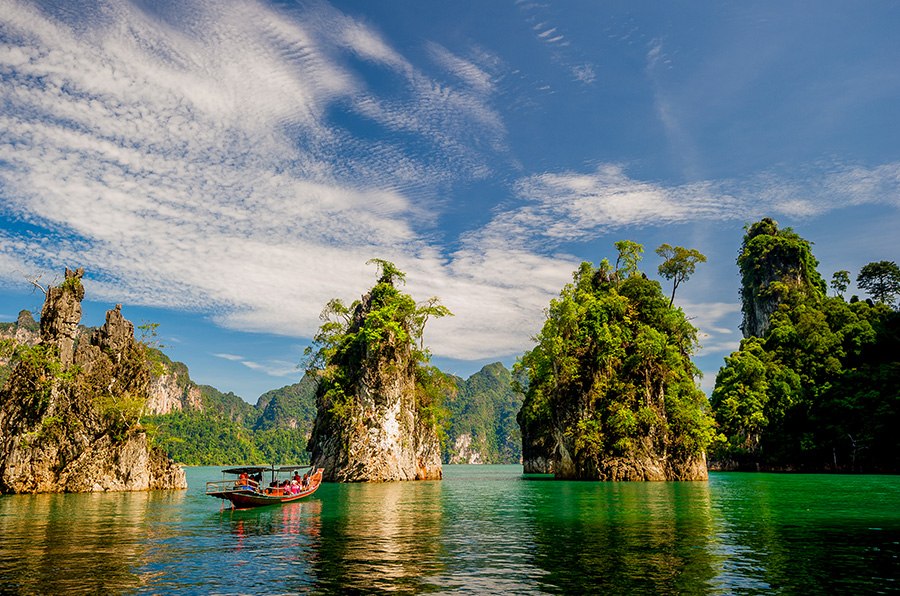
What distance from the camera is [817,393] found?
74.8 m

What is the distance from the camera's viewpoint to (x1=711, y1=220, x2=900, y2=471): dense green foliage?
6856 centimetres

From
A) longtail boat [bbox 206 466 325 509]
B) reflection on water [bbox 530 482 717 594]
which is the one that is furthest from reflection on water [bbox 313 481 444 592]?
reflection on water [bbox 530 482 717 594]

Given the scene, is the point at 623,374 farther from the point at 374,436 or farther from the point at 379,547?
the point at 379,547

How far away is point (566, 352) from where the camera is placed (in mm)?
62469

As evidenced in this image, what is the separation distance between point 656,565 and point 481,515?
49.5 ft

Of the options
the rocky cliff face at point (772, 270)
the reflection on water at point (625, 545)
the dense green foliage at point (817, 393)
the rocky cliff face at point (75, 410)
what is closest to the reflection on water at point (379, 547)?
the reflection on water at point (625, 545)

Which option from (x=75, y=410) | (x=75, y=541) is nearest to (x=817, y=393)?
(x=75, y=541)

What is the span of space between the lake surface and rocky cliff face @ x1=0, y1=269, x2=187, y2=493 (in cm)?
1296

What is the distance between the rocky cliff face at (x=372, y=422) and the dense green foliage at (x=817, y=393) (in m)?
36.8

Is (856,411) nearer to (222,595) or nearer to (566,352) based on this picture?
(566,352)

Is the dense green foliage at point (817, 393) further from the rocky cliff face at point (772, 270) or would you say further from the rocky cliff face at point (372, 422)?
the rocky cliff face at point (372, 422)

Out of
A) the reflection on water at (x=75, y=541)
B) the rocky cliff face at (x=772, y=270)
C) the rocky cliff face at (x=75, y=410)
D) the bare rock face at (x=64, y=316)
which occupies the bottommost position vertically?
the reflection on water at (x=75, y=541)

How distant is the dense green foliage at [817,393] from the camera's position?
68562 mm

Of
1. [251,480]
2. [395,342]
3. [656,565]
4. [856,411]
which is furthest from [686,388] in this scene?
[656,565]
